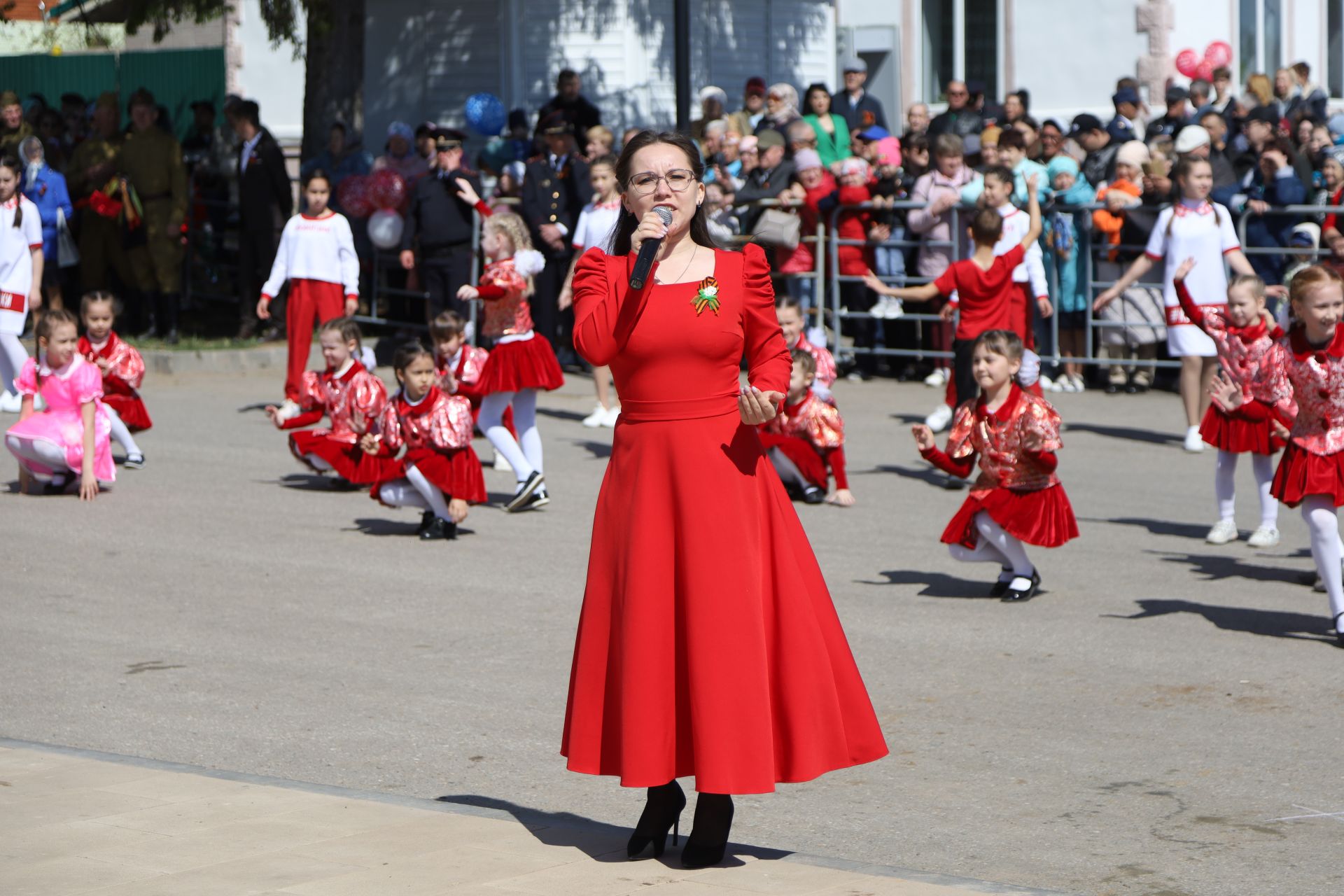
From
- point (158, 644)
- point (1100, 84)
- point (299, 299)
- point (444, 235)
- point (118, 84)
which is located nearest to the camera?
point (158, 644)

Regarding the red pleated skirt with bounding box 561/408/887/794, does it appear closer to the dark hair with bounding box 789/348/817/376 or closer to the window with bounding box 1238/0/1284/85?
the dark hair with bounding box 789/348/817/376

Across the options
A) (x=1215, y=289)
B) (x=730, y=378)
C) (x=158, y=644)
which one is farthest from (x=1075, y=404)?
(x=730, y=378)

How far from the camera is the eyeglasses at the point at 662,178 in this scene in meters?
5.10

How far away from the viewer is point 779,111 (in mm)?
19234

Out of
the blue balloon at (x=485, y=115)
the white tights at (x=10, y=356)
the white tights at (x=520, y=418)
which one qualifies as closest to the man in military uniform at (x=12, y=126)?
the blue balloon at (x=485, y=115)

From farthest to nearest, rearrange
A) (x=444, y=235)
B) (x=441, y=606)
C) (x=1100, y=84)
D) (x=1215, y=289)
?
(x=1100, y=84) < (x=444, y=235) < (x=1215, y=289) < (x=441, y=606)

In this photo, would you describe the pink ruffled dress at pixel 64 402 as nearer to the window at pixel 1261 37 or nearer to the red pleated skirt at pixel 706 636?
the red pleated skirt at pixel 706 636

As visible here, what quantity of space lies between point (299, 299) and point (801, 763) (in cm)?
1030

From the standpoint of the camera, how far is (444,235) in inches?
673

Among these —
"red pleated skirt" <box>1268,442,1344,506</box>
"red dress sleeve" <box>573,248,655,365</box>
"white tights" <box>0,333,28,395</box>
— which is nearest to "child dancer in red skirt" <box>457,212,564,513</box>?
"white tights" <box>0,333,28,395</box>

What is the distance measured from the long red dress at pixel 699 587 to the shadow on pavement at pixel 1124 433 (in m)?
9.67

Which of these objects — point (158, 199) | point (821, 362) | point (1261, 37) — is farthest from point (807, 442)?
point (1261, 37)

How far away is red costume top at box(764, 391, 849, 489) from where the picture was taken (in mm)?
11805

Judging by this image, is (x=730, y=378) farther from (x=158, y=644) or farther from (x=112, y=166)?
(x=112, y=166)
